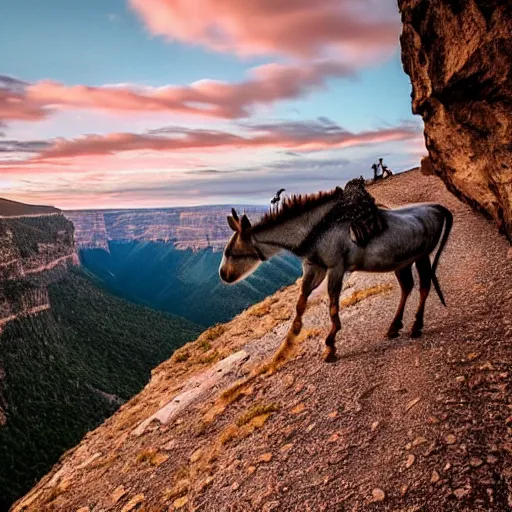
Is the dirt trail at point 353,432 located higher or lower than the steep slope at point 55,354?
higher

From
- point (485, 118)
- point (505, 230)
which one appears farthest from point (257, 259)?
point (505, 230)

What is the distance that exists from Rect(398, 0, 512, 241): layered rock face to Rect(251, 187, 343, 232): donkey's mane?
170 inches

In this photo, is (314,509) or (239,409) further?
(239,409)

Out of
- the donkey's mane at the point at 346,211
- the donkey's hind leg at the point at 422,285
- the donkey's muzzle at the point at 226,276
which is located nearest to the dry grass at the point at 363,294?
the donkey's hind leg at the point at 422,285

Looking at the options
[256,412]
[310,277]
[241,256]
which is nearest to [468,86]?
[310,277]

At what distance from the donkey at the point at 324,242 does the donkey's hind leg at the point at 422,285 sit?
31 cm

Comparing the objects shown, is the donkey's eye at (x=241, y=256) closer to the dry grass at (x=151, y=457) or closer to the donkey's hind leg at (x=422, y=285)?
the donkey's hind leg at (x=422, y=285)

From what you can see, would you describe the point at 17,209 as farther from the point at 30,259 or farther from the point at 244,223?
the point at 244,223

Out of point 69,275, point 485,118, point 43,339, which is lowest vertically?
point 43,339

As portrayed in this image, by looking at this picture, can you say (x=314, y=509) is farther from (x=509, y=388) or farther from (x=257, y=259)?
(x=257, y=259)

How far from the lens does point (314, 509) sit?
4980 millimetres

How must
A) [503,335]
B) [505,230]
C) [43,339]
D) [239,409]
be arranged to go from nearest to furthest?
1. [503,335]
2. [239,409]
3. [505,230]
4. [43,339]

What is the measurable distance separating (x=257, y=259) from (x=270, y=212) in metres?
0.85

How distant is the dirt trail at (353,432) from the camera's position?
16.0 ft
